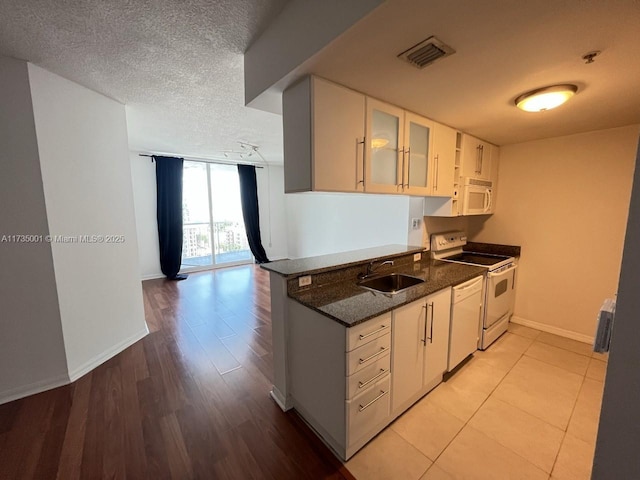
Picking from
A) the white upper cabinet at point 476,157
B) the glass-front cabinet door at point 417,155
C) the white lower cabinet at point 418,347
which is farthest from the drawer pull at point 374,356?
the white upper cabinet at point 476,157

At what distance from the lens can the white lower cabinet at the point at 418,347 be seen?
5.55ft

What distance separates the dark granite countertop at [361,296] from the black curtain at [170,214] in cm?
449

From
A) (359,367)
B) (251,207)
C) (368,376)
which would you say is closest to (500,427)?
(368,376)

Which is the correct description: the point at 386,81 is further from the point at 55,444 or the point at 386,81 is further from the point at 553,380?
the point at 55,444

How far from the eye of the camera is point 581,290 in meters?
2.83

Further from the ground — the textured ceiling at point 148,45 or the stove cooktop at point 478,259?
the textured ceiling at point 148,45

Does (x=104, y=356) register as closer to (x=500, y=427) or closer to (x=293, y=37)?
(x=293, y=37)

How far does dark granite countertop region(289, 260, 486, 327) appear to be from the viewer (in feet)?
4.87

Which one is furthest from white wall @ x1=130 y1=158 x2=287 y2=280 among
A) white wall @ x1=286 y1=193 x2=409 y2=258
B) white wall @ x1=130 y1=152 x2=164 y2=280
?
white wall @ x1=286 y1=193 x2=409 y2=258

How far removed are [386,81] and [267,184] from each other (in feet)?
17.4

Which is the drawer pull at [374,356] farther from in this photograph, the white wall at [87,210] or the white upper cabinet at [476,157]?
the white wall at [87,210]

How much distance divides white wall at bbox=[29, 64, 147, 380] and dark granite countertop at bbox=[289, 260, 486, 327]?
1964 mm

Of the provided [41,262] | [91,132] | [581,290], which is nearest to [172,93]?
[91,132]

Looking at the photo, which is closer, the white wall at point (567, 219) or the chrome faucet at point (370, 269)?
the chrome faucet at point (370, 269)
